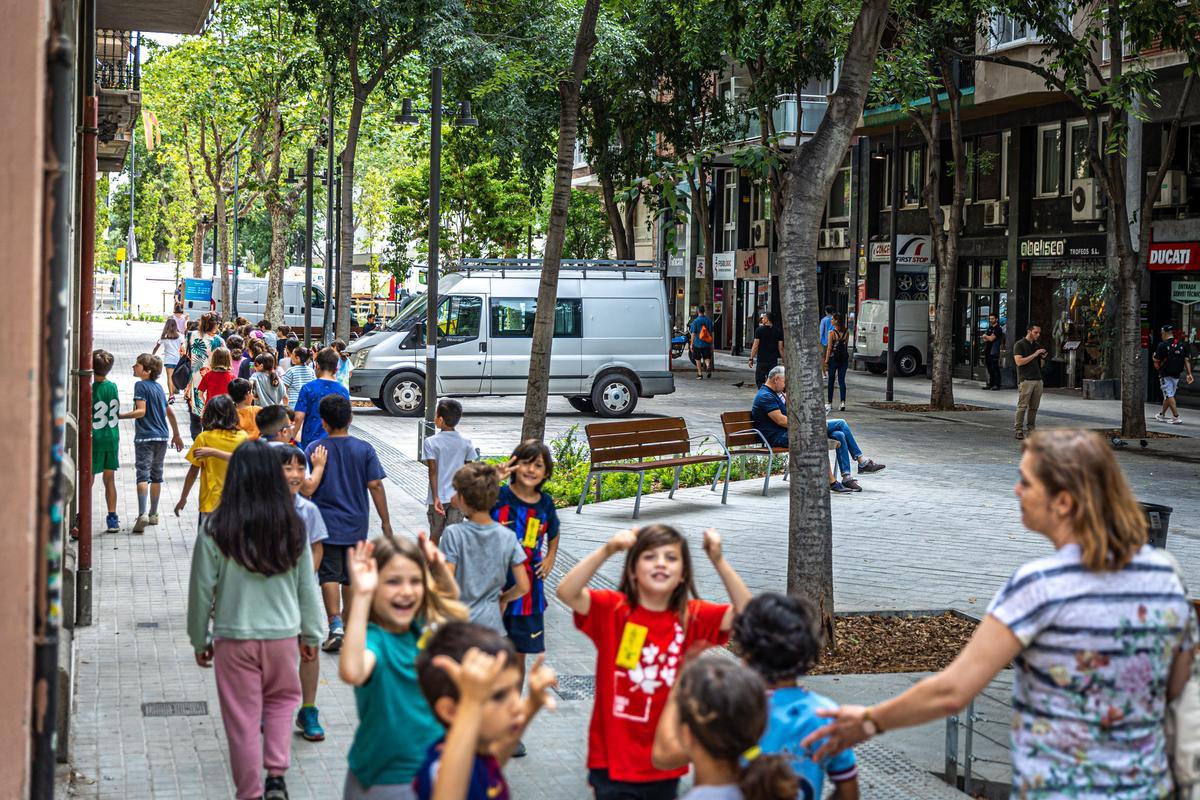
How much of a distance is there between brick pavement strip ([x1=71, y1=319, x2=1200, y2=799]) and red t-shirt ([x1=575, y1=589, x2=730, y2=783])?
6.11ft

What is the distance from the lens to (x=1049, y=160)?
115ft

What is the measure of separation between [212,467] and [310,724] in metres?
2.54

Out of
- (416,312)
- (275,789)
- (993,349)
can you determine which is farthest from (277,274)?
(275,789)

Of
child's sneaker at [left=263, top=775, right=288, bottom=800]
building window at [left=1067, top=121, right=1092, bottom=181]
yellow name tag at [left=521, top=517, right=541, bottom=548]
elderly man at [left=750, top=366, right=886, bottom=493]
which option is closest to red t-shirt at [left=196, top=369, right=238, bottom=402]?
elderly man at [left=750, top=366, right=886, bottom=493]

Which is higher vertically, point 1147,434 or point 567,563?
point 1147,434

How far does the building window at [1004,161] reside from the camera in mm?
36312

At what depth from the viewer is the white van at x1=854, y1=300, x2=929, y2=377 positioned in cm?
3903

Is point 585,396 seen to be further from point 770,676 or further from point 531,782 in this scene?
point 770,676

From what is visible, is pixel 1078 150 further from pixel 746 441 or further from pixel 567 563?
pixel 567 563

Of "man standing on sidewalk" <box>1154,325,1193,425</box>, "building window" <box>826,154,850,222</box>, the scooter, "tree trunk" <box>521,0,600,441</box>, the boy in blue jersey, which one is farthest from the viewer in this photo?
the scooter

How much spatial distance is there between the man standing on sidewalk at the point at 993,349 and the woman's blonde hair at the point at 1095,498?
105 ft

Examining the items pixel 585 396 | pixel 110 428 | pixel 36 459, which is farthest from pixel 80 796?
pixel 585 396

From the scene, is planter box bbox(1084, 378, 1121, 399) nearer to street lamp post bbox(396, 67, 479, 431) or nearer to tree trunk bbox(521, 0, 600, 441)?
street lamp post bbox(396, 67, 479, 431)

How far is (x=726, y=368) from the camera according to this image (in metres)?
42.3
